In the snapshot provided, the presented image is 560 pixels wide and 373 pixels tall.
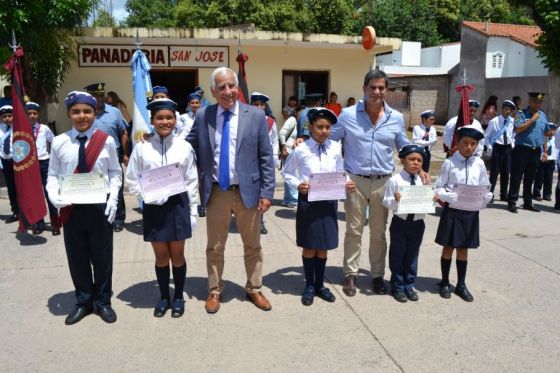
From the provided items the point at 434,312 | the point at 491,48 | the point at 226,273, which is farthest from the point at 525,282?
the point at 491,48

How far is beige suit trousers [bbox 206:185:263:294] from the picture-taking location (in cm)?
405

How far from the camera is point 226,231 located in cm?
417

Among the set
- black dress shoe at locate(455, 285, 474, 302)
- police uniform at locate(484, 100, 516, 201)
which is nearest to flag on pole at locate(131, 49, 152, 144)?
black dress shoe at locate(455, 285, 474, 302)

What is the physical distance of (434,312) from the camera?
421 cm

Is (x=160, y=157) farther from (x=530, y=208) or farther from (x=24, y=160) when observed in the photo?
(x=530, y=208)

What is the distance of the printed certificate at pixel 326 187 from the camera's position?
413 cm

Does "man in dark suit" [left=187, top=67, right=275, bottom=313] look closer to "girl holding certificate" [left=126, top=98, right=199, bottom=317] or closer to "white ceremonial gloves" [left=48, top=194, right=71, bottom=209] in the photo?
"girl holding certificate" [left=126, top=98, right=199, bottom=317]

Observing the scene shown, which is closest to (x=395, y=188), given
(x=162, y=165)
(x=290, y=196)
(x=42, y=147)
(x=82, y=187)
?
(x=162, y=165)

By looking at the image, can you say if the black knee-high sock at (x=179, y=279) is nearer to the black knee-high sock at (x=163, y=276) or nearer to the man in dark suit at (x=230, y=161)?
the black knee-high sock at (x=163, y=276)

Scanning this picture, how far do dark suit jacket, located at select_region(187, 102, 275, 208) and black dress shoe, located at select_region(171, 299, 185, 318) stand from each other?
88 centimetres

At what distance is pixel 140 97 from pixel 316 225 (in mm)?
4116

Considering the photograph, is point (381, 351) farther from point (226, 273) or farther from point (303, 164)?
point (226, 273)

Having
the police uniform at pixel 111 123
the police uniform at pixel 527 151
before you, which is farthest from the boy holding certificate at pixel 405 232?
the police uniform at pixel 527 151

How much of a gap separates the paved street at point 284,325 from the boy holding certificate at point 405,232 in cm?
18
